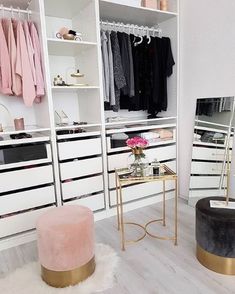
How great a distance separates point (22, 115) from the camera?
2500 mm

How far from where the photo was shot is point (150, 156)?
2.75 m

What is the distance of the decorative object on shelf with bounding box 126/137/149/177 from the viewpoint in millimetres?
1938

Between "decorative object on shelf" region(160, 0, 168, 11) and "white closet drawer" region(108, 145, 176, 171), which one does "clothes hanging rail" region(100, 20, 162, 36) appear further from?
"white closet drawer" region(108, 145, 176, 171)

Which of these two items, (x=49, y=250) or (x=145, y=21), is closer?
(x=49, y=250)

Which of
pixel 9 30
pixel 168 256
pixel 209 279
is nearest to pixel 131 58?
pixel 9 30

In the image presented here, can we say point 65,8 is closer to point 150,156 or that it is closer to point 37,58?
point 37,58

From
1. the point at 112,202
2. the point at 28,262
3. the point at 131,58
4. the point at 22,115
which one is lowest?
the point at 28,262

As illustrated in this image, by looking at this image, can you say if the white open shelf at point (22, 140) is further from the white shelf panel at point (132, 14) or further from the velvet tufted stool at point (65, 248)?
the white shelf panel at point (132, 14)

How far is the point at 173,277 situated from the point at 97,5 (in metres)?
2.36

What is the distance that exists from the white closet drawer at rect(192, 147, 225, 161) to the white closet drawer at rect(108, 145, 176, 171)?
297 millimetres

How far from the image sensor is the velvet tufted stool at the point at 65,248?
1529mm

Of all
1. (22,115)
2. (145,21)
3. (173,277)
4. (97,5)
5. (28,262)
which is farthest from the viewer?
(145,21)

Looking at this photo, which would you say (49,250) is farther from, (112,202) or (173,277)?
(112,202)

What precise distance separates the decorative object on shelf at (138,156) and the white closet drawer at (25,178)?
782mm
